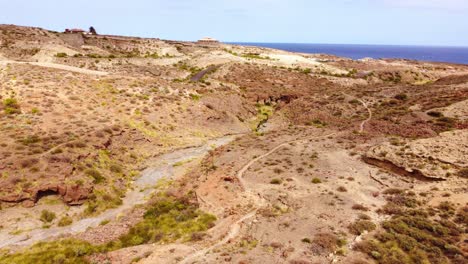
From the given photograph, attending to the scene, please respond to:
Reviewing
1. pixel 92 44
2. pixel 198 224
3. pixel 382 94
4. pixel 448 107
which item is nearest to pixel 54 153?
pixel 198 224

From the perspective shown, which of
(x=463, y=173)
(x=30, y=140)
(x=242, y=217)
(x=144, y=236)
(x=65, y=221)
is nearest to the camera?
(x=144, y=236)

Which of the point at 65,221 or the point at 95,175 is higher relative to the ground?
the point at 95,175

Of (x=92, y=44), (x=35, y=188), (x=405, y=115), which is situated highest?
(x=92, y=44)

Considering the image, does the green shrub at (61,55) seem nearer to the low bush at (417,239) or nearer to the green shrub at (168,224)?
the green shrub at (168,224)

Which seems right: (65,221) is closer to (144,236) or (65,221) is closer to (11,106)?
(144,236)

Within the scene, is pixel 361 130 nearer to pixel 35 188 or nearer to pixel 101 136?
pixel 101 136

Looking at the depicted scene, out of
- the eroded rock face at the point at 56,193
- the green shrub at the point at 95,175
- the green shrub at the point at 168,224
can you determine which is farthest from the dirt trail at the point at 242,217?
the eroded rock face at the point at 56,193

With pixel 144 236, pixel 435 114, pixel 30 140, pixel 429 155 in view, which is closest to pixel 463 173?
pixel 429 155
